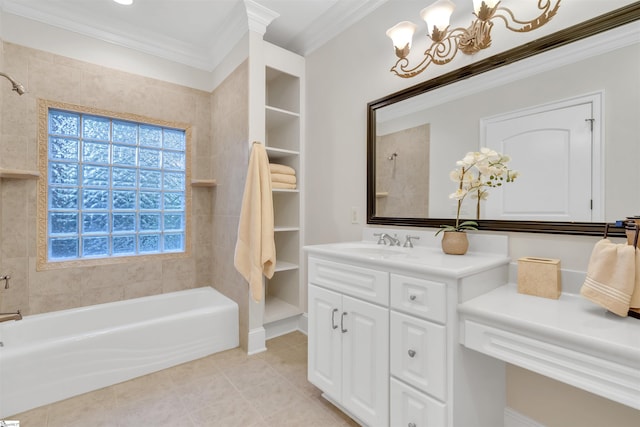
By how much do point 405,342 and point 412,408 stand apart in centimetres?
27

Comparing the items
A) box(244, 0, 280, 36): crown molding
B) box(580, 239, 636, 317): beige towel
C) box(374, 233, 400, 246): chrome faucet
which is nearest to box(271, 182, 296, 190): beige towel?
box(374, 233, 400, 246): chrome faucet

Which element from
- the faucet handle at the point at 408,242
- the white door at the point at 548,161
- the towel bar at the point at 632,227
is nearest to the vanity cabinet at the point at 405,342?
the faucet handle at the point at 408,242

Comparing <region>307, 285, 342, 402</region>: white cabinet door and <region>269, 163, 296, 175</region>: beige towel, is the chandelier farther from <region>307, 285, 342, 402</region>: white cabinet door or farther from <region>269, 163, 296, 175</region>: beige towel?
<region>307, 285, 342, 402</region>: white cabinet door

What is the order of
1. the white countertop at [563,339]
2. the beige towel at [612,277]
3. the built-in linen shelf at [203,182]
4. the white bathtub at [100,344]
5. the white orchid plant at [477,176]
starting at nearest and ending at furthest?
the white countertop at [563,339] < the beige towel at [612,277] < the white orchid plant at [477,176] < the white bathtub at [100,344] < the built-in linen shelf at [203,182]

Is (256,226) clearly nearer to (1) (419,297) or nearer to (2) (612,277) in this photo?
(1) (419,297)

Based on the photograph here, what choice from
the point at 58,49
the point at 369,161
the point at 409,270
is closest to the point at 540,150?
the point at 409,270

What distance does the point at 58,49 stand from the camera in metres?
2.29

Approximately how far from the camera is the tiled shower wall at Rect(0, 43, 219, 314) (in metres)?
2.12

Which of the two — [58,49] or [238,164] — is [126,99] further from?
[238,164]

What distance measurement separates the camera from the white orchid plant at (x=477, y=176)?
4.54 ft

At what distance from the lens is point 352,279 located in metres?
1.47

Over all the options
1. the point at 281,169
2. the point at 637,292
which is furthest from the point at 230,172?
the point at 637,292

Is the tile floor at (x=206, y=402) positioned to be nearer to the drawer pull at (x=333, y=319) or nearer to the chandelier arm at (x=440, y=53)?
the drawer pull at (x=333, y=319)

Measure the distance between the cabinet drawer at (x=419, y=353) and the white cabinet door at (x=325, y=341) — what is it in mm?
355
